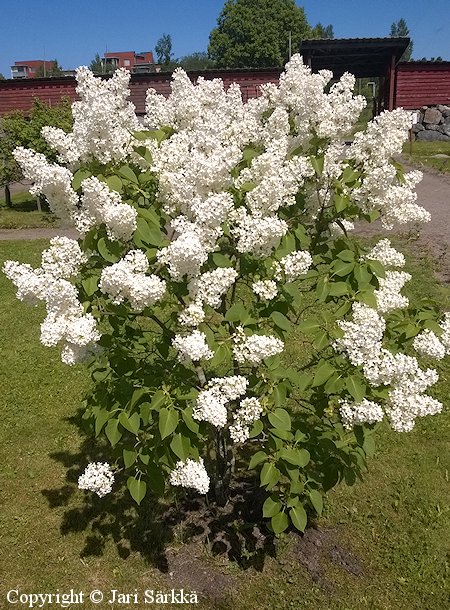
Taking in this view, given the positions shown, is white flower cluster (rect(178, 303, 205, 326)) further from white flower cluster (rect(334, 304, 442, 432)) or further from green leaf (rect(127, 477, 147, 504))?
green leaf (rect(127, 477, 147, 504))

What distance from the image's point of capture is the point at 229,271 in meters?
3.04

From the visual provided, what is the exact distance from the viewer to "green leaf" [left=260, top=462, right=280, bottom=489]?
3616mm

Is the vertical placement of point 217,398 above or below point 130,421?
above

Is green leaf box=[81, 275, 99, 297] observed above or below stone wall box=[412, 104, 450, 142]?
below

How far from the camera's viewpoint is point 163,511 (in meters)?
5.06

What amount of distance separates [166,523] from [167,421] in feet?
7.18

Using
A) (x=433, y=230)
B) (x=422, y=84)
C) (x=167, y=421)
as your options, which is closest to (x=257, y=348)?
(x=167, y=421)

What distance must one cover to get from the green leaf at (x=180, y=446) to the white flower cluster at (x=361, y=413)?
959 mm

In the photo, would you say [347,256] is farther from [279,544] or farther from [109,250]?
[279,544]

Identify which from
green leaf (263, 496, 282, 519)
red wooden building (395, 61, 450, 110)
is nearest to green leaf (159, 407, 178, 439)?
green leaf (263, 496, 282, 519)

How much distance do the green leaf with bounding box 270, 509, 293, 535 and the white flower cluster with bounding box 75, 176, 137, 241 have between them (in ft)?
7.22

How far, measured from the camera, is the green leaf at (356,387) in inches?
122

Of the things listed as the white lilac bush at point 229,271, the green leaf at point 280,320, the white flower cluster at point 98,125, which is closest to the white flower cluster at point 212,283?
the white lilac bush at point 229,271

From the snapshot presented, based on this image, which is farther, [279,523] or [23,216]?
[23,216]
